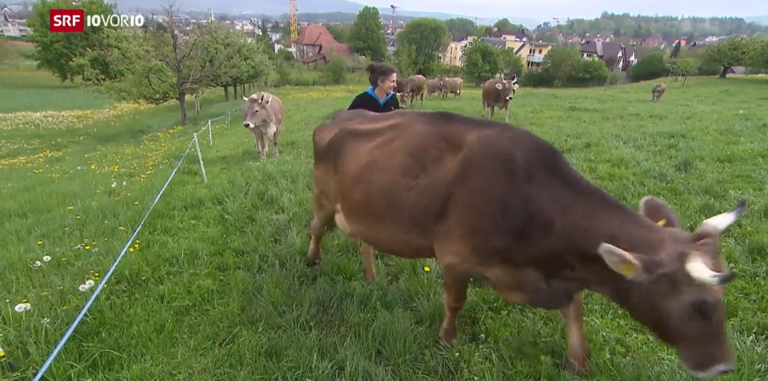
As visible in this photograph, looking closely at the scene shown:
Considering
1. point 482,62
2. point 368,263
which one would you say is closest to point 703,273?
point 368,263

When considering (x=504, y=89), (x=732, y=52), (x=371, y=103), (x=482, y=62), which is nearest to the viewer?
(x=371, y=103)

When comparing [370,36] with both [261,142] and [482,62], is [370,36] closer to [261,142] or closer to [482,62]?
[482,62]

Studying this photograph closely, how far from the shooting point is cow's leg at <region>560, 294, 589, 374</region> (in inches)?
135

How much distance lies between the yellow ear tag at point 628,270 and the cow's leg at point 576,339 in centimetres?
78

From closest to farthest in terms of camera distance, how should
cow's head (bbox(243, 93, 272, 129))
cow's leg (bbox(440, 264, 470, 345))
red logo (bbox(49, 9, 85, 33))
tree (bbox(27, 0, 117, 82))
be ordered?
cow's leg (bbox(440, 264, 470, 345)) < cow's head (bbox(243, 93, 272, 129)) < red logo (bbox(49, 9, 85, 33)) < tree (bbox(27, 0, 117, 82))

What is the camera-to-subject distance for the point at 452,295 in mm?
3641

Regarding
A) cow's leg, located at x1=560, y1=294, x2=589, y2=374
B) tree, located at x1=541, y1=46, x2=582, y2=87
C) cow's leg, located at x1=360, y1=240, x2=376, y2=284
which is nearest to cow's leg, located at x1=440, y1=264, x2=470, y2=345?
cow's leg, located at x1=560, y1=294, x2=589, y2=374

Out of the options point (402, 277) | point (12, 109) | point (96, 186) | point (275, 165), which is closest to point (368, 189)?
point (402, 277)

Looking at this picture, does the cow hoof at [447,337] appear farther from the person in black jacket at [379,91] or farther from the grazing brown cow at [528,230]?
the person in black jacket at [379,91]

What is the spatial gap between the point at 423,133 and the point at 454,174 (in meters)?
0.50

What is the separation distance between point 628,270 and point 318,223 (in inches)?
122

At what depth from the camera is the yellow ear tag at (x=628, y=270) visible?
8.58ft

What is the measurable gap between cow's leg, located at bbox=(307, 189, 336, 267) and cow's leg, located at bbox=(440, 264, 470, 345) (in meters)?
1.54

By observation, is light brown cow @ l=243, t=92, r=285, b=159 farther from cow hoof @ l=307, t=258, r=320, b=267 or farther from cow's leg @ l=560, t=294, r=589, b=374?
cow's leg @ l=560, t=294, r=589, b=374
